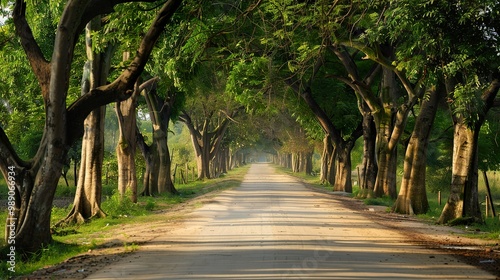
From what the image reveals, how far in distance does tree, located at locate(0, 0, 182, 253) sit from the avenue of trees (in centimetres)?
2

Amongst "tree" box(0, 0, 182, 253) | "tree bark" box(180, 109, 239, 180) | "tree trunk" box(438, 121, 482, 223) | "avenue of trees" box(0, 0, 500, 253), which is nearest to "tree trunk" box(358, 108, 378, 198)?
"avenue of trees" box(0, 0, 500, 253)

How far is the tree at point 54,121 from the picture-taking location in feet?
42.4

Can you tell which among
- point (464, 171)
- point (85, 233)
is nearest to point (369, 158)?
point (464, 171)

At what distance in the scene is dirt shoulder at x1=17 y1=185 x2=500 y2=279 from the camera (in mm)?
11312

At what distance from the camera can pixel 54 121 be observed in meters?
13.0

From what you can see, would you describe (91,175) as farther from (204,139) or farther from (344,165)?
(204,139)

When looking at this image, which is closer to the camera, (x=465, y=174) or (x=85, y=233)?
(x=85, y=233)

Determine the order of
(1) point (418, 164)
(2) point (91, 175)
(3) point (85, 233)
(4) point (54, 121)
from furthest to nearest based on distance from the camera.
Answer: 1. (1) point (418, 164)
2. (2) point (91, 175)
3. (3) point (85, 233)
4. (4) point (54, 121)

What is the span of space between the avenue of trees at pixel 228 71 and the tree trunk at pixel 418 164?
49 mm

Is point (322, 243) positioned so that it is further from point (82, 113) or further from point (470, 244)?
point (82, 113)

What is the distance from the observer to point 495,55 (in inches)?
570

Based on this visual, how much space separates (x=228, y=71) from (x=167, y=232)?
7761mm

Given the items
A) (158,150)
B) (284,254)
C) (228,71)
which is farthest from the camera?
(158,150)

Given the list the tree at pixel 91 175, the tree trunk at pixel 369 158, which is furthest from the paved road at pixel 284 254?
the tree trunk at pixel 369 158
